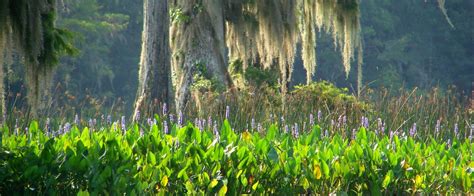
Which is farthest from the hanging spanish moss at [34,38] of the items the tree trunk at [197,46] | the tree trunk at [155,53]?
the tree trunk at [197,46]

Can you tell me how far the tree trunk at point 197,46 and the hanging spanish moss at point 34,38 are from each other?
24.0 feet

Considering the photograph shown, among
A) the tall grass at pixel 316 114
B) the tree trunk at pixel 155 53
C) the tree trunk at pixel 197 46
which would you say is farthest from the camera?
the tree trunk at pixel 197 46

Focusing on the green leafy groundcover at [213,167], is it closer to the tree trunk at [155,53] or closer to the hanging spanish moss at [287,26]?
the tree trunk at [155,53]

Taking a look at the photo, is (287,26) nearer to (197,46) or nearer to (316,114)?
(197,46)

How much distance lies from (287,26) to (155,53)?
297 cm

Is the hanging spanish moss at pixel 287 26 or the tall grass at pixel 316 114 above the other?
the hanging spanish moss at pixel 287 26

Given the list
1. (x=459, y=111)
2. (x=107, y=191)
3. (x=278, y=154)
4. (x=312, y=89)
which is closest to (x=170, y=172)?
(x=107, y=191)

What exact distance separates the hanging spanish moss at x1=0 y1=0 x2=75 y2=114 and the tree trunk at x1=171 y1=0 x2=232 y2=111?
731 cm

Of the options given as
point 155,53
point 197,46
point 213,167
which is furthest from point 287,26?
point 213,167

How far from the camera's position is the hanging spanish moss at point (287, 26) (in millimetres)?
14859

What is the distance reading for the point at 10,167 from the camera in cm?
548

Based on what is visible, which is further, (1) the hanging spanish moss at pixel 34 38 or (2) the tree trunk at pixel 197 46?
(2) the tree trunk at pixel 197 46

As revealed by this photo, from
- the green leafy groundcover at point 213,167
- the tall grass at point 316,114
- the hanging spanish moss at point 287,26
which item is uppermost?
the hanging spanish moss at point 287,26

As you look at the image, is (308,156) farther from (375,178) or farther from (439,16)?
(439,16)
